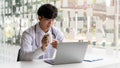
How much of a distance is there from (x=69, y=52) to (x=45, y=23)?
0.46m

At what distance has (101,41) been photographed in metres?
2.28

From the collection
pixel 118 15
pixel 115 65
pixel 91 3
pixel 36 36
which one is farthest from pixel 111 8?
pixel 36 36

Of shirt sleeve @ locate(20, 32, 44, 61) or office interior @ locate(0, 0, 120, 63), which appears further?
office interior @ locate(0, 0, 120, 63)

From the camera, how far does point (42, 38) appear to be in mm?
1627

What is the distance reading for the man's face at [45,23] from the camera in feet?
5.93

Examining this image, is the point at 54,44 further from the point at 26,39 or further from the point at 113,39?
the point at 113,39

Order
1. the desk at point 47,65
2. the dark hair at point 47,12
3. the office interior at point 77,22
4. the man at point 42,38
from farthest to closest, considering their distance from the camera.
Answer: the office interior at point 77,22 < the dark hair at point 47,12 < the man at point 42,38 < the desk at point 47,65

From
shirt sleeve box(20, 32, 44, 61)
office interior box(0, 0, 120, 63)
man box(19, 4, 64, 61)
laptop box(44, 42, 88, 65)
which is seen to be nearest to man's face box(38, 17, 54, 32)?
man box(19, 4, 64, 61)

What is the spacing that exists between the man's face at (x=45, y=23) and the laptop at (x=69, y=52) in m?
0.38

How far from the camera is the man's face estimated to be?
71.1 inches

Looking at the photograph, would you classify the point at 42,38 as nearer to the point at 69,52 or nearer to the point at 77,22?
the point at 69,52

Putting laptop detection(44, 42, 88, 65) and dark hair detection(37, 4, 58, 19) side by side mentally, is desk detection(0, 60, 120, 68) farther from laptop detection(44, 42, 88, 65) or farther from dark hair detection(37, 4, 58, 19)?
dark hair detection(37, 4, 58, 19)

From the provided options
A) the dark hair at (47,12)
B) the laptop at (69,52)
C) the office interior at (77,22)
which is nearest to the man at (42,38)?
the dark hair at (47,12)

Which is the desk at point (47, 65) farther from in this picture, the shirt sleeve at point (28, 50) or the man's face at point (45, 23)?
the man's face at point (45, 23)
